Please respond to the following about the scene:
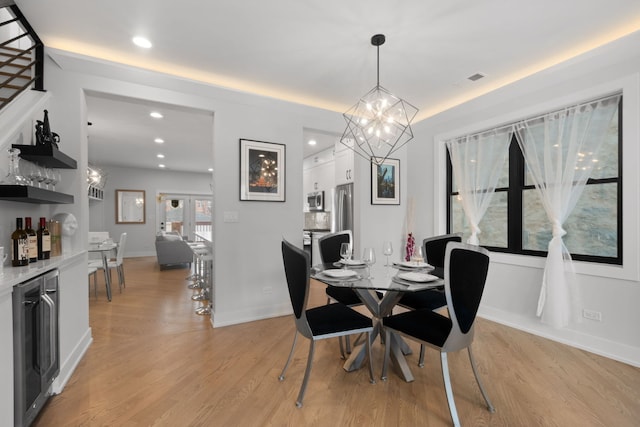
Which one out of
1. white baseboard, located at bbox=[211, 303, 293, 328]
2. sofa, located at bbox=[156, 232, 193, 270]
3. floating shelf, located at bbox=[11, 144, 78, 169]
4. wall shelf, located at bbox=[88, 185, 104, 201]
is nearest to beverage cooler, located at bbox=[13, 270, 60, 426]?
floating shelf, located at bbox=[11, 144, 78, 169]

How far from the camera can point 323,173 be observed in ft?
20.0

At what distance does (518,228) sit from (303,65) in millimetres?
2944

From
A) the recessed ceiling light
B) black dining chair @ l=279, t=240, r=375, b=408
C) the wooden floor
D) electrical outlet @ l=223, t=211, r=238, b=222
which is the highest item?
the recessed ceiling light

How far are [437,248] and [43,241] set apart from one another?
10.8 feet

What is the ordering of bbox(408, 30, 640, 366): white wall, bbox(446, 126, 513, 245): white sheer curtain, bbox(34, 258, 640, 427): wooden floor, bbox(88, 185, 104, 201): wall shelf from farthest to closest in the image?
bbox(88, 185, 104, 201): wall shelf
bbox(446, 126, 513, 245): white sheer curtain
bbox(408, 30, 640, 366): white wall
bbox(34, 258, 640, 427): wooden floor

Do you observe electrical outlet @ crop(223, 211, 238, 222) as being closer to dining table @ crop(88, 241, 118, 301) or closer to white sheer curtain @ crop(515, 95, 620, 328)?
dining table @ crop(88, 241, 118, 301)

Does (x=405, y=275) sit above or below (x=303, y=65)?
below

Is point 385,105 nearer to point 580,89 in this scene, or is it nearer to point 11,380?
point 580,89

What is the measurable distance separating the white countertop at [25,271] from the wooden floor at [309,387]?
2.92 ft

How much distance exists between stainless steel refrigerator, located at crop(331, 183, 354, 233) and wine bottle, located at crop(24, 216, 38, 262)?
3856 mm

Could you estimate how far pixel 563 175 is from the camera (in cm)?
278

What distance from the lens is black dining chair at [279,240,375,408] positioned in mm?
1856

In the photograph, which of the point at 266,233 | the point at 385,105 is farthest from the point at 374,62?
the point at 266,233

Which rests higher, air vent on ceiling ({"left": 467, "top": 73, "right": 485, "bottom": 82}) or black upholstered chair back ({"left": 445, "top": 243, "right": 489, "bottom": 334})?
air vent on ceiling ({"left": 467, "top": 73, "right": 485, "bottom": 82})
